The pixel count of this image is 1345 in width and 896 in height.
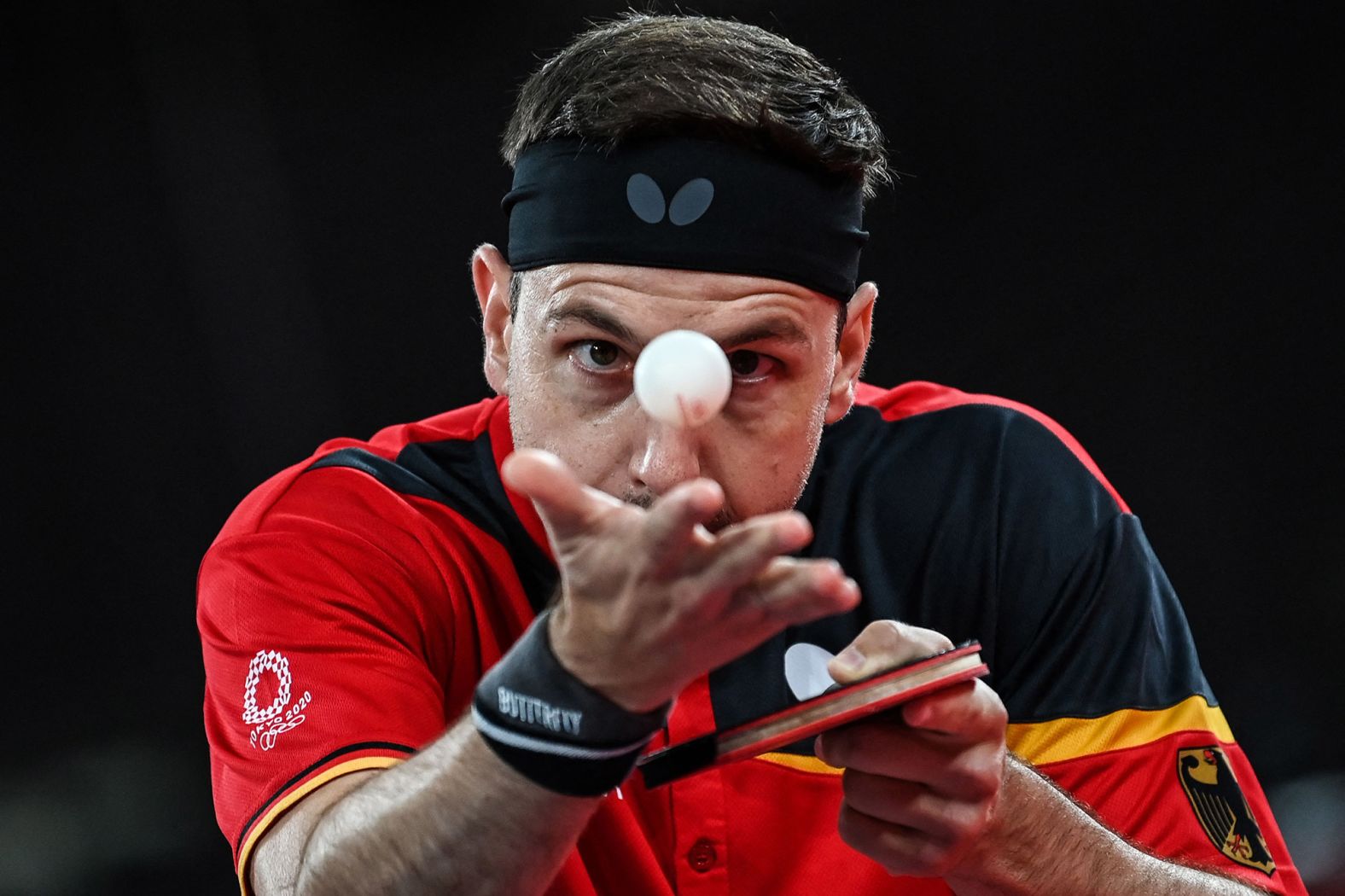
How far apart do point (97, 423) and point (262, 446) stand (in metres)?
0.33

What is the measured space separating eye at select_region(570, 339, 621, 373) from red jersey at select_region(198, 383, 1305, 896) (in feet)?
1.19

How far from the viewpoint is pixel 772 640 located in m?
2.04

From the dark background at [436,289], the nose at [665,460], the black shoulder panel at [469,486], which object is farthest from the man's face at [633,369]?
the dark background at [436,289]

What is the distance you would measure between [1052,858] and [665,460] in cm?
62

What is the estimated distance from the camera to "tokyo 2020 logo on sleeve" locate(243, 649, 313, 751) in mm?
1688

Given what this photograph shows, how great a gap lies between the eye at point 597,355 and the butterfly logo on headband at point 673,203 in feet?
0.51

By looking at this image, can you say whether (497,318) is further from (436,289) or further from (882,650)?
(436,289)

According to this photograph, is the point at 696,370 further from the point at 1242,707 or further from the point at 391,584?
the point at 1242,707

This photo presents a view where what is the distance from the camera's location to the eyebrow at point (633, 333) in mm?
1720

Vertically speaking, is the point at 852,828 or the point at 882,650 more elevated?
the point at 882,650

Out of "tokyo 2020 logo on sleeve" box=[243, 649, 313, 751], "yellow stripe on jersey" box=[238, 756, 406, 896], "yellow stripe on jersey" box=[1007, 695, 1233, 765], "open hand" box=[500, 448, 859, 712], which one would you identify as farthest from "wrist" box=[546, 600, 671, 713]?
"yellow stripe on jersey" box=[1007, 695, 1233, 765]

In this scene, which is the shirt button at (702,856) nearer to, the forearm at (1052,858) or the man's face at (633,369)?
the forearm at (1052,858)

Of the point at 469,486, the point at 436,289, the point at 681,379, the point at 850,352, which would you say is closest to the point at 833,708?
the point at 681,379

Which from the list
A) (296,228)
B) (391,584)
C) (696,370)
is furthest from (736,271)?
(296,228)
